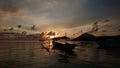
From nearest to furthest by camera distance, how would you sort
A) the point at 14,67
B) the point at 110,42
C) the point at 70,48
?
the point at 14,67
the point at 70,48
the point at 110,42

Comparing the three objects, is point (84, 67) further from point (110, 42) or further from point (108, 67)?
point (110, 42)

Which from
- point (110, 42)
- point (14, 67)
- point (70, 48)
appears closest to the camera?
point (14, 67)

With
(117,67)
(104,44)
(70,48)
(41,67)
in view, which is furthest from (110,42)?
(41,67)

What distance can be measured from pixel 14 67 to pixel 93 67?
1857cm

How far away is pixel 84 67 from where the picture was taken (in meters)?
38.4

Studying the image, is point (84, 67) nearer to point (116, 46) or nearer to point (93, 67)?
point (93, 67)

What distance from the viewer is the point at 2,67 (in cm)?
3762

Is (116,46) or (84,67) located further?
(116,46)

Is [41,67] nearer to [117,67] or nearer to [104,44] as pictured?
[117,67]

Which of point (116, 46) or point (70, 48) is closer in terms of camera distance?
A: point (70, 48)

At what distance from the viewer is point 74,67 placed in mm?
38562

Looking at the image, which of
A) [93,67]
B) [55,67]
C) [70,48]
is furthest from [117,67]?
[70,48]

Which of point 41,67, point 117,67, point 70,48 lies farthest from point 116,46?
point 41,67

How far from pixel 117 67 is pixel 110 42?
88862 millimetres
